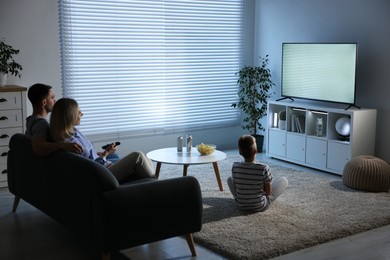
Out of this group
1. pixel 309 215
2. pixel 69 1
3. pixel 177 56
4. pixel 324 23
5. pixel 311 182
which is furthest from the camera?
pixel 177 56

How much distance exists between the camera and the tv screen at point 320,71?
5.99 meters

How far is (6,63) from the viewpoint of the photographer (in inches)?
214

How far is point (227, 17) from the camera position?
745 centimetres

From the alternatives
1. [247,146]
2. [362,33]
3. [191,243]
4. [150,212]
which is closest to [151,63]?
[362,33]

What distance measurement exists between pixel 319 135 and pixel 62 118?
11.0 feet

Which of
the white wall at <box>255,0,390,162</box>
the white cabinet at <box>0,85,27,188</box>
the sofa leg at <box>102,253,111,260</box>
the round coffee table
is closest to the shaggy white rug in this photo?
the round coffee table

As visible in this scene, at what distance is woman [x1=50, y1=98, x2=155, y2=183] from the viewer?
381cm

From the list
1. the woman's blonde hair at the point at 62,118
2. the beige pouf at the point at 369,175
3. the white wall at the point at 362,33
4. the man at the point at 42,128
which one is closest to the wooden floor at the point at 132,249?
the man at the point at 42,128

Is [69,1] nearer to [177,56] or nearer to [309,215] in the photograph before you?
[177,56]

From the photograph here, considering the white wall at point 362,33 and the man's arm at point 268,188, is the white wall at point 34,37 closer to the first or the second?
the man's arm at point 268,188

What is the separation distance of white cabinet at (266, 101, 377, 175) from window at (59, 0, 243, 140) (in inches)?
39.1

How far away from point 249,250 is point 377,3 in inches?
137

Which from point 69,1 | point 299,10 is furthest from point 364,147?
point 69,1

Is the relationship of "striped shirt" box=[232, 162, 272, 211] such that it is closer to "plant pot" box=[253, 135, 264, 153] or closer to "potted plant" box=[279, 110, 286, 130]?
"potted plant" box=[279, 110, 286, 130]
